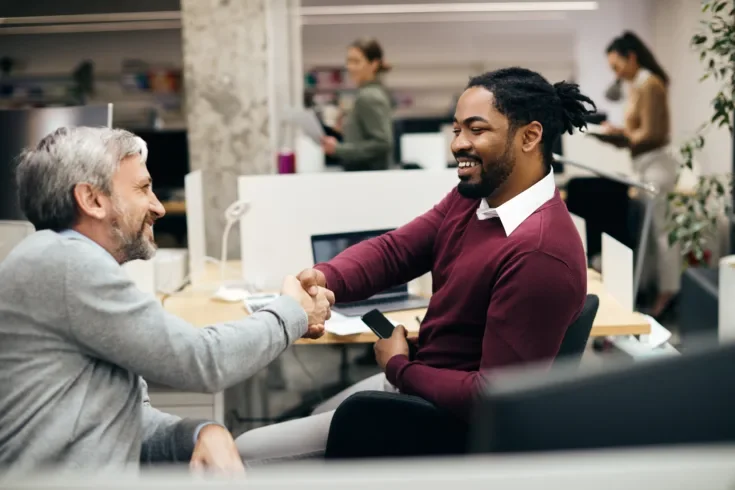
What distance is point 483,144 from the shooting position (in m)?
1.87

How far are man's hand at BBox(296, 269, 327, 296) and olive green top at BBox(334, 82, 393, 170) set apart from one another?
8.33 feet

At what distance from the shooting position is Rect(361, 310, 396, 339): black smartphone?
88.2 inches

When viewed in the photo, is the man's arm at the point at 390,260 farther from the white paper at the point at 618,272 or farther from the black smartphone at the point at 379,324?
the white paper at the point at 618,272

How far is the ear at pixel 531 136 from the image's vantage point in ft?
6.14

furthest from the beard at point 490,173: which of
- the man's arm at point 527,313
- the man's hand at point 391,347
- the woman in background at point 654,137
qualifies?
the woman in background at point 654,137

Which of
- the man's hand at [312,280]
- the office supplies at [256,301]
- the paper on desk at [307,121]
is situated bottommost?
the office supplies at [256,301]

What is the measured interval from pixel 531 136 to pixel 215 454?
995 mm

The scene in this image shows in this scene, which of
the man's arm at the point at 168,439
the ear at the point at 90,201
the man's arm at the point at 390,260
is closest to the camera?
the ear at the point at 90,201

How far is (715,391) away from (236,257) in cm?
300

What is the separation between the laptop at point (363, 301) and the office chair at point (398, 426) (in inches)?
32.2

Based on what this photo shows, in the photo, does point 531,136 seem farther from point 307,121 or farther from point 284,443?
point 307,121

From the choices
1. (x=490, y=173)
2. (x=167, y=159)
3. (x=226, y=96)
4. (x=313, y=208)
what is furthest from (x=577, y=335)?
(x=167, y=159)

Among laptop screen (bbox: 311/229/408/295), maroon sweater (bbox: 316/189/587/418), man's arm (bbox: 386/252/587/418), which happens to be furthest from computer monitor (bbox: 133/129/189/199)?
man's arm (bbox: 386/252/587/418)

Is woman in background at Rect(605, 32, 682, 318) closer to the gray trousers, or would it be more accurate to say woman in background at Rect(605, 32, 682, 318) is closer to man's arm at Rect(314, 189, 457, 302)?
man's arm at Rect(314, 189, 457, 302)
